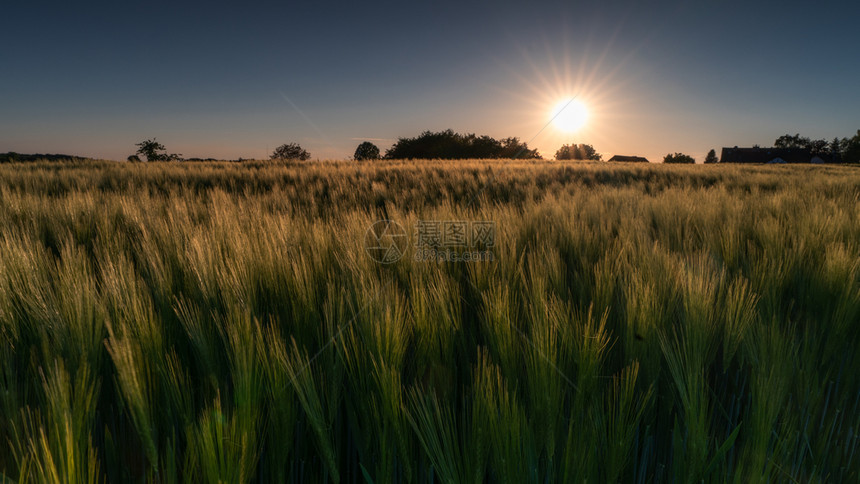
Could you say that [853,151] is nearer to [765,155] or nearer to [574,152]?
[765,155]

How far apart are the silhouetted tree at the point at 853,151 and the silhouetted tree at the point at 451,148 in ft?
141

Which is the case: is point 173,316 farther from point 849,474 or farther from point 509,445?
point 849,474

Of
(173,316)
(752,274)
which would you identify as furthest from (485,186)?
(173,316)

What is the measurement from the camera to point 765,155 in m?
49.3

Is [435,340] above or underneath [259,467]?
above

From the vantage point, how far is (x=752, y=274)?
41.8 inches

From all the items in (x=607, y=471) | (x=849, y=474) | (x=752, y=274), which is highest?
(x=752, y=274)

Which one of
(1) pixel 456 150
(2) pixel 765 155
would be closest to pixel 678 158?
(2) pixel 765 155

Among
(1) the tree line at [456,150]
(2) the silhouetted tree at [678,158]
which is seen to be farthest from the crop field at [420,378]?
(2) the silhouetted tree at [678,158]

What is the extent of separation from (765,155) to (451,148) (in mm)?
40524

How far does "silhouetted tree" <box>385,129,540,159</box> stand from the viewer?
162ft

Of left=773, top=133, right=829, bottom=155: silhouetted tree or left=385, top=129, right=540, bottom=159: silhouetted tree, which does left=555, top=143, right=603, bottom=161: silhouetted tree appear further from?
left=773, top=133, right=829, bottom=155: silhouetted tree

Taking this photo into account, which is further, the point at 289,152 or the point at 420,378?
the point at 289,152

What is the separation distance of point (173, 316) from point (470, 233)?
3.39 feet
